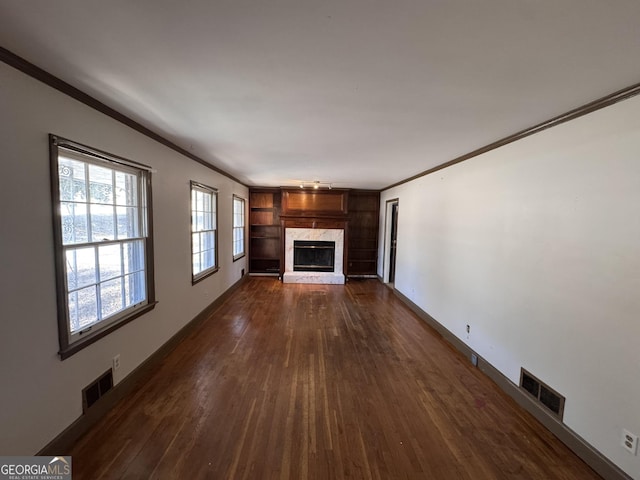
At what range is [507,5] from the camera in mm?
990

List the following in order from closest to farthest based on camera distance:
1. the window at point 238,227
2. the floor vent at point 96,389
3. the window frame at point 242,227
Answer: the floor vent at point 96,389 < the window frame at point 242,227 < the window at point 238,227

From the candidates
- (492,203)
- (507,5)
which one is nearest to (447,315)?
(492,203)

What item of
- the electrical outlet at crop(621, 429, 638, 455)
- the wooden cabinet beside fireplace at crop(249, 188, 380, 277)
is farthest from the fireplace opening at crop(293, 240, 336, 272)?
the electrical outlet at crop(621, 429, 638, 455)

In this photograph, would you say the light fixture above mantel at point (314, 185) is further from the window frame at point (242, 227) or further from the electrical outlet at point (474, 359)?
the electrical outlet at point (474, 359)

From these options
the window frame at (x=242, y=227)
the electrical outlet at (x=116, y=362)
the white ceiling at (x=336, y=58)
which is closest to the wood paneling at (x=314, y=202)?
the window frame at (x=242, y=227)

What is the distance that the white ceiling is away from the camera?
1.04 metres

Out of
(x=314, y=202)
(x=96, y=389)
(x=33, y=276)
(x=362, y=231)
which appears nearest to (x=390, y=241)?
(x=362, y=231)

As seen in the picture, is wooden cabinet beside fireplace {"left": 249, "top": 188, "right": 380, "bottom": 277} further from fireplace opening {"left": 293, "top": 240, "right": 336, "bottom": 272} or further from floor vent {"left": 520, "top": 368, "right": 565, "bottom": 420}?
floor vent {"left": 520, "top": 368, "right": 565, "bottom": 420}

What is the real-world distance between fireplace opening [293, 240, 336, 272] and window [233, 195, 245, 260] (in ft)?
4.45

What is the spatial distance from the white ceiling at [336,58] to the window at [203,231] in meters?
1.64

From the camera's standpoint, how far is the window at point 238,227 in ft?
18.8

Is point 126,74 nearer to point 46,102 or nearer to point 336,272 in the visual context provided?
point 46,102

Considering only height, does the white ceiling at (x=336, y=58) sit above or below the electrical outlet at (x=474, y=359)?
above

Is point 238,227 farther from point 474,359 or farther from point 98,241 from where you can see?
point 474,359
